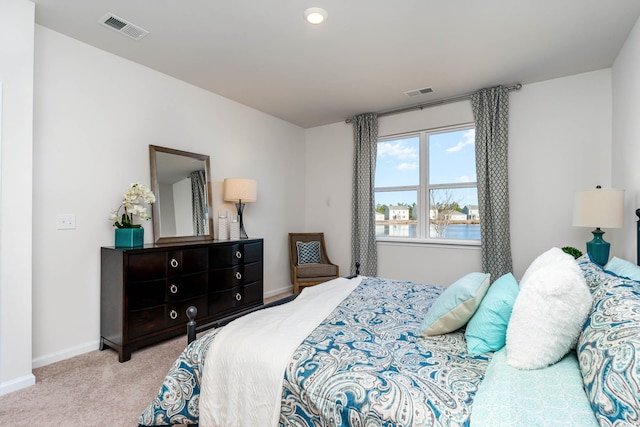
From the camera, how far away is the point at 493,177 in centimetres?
377

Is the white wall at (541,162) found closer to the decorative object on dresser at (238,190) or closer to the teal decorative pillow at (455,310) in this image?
the decorative object on dresser at (238,190)

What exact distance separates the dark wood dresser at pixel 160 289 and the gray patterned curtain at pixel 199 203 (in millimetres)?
459

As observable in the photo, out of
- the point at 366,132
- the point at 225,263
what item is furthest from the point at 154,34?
the point at 366,132

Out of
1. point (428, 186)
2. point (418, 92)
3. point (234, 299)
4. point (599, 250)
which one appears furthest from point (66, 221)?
point (599, 250)

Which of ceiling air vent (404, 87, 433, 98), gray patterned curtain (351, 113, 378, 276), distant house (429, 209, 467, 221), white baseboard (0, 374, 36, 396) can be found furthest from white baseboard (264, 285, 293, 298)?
ceiling air vent (404, 87, 433, 98)

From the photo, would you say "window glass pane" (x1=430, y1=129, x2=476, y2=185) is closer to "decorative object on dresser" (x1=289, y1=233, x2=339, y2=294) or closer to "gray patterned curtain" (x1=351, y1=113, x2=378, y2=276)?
"gray patterned curtain" (x1=351, y1=113, x2=378, y2=276)

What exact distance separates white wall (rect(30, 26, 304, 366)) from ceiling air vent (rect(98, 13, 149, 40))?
46 cm

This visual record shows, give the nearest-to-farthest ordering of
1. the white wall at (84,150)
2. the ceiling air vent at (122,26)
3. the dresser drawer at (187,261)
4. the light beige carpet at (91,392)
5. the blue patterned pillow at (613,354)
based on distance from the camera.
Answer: the blue patterned pillow at (613,354) → the light beige carpet at (91,392) → the ceiling air vent at (122,26) → the white wall at (84,150) → the dresser drawer at (187,261)

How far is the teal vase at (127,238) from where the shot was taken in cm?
279

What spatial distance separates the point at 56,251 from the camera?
262cm

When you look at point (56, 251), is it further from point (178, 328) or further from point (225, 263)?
point (225, 263)

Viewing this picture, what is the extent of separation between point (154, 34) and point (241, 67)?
31.9 inches

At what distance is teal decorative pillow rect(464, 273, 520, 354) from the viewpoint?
4.40ft

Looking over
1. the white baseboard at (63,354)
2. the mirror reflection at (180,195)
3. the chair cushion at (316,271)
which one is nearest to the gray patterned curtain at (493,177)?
the chair cushion at (316,271)
